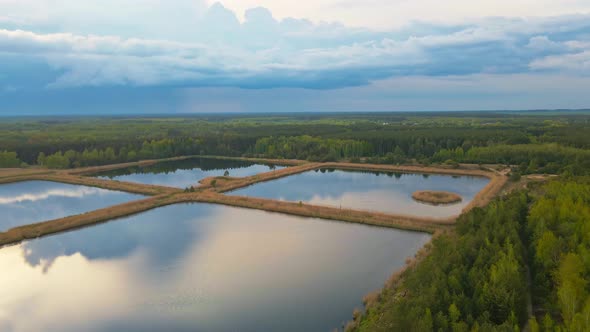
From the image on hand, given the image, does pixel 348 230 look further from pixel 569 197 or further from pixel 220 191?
pixel 220 191

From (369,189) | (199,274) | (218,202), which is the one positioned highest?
(369,189)

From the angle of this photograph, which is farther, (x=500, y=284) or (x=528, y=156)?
(x=528, y=156)

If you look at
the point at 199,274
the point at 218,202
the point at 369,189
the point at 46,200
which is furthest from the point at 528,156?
the point at 46,200

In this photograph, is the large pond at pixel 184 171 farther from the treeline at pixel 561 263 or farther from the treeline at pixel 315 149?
the treeline at pixel 561 263

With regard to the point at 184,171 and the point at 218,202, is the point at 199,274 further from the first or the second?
the point at 184,171

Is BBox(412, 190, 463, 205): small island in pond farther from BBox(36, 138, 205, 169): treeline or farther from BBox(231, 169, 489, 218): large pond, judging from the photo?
BBox(36, 138, 205, 169): treeline

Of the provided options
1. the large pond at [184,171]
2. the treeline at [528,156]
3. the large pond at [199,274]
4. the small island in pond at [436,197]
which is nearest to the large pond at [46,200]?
the large pond at [199,274]
